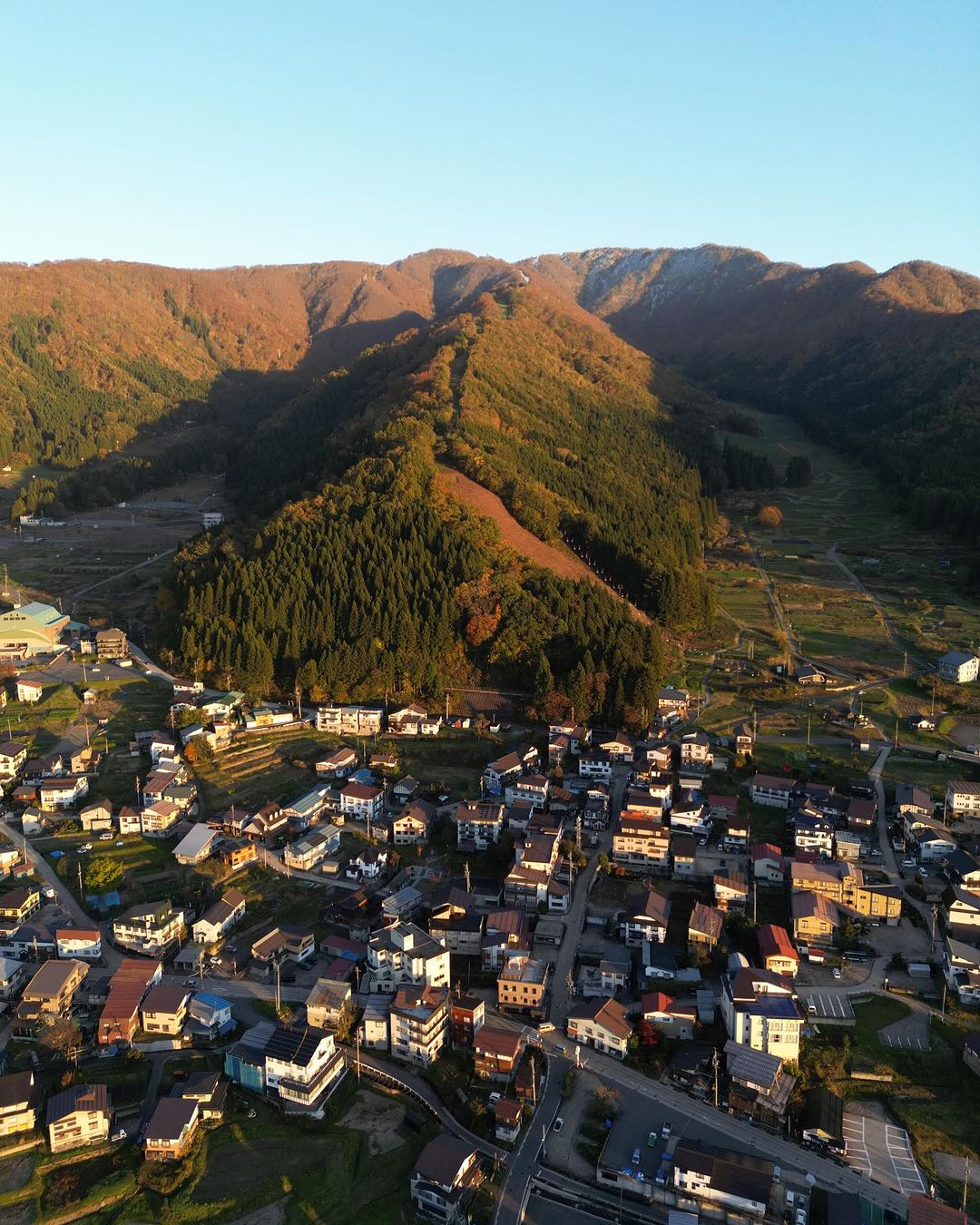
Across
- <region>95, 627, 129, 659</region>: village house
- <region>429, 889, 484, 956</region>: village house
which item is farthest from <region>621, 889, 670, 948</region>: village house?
<region>95, 627, 129, 659</region>: village house

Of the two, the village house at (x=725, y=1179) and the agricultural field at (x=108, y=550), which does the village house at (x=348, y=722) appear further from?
the village house at (x=725, y=1179)

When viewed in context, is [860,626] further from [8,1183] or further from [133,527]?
[133,527]

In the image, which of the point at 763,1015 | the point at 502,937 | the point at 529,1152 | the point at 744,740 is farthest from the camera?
the point at 744,740

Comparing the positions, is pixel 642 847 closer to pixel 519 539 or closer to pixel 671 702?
Answer: pixel 671 702

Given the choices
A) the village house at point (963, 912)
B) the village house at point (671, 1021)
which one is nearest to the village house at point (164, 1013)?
the village house at point (671, 1021)

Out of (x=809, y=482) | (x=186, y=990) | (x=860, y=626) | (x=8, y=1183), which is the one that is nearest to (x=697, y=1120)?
(x=186, y=990)

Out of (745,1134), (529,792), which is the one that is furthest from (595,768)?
(745,1134)
